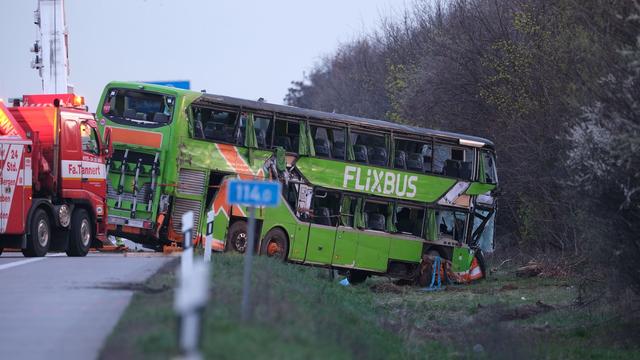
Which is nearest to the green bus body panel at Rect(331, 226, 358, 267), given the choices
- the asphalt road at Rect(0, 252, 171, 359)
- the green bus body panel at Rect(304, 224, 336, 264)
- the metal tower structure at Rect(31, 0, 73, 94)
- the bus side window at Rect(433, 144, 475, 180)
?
the green bus body panel at Rect(304, 224, 336, 264)

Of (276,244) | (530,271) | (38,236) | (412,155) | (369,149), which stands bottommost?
(530,271)

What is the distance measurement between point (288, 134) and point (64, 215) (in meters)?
5.76

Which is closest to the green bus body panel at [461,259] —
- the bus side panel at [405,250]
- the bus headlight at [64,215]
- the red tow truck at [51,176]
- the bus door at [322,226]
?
the bus side panel at [405,250]

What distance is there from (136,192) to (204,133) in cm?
207

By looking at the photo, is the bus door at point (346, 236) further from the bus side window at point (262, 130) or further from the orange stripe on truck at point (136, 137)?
the orange stripe on truck at point (136, 137)

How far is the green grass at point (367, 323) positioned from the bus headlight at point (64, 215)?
5.45 meters

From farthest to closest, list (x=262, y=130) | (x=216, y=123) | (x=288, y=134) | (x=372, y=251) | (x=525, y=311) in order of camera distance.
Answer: (x=372, y=251) → (x=288, y=134) → (x=262, y=130) → (x=216, y=123) → (x=525, y=311)

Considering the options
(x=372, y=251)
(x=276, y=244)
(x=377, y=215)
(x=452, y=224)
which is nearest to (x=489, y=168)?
(x=452, y=224)

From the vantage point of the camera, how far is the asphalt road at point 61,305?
1270cm

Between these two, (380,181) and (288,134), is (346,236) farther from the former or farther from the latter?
(288,134)

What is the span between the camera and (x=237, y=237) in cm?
2869

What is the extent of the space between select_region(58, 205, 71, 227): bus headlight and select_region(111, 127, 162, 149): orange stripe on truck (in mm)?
2188

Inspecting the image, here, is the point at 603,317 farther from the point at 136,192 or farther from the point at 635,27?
the point at 136,192

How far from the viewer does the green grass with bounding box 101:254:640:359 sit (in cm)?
1093
